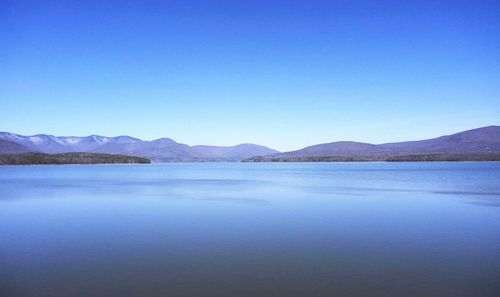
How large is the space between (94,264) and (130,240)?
110 inches

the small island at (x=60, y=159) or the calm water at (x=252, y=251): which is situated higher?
the small island at (x=60, y=159)

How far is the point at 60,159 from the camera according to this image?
12262 cm

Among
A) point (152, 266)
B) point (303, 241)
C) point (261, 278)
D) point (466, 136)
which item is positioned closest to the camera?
point (261, 278)

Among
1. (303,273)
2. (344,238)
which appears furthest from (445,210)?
(303,273)

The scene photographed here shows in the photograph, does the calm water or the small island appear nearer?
the calm water

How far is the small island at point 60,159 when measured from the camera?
114688 millimetres

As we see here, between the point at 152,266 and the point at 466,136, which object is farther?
the point at 466,136

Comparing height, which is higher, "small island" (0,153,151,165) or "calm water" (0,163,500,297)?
"small island" (0,153,151,165)

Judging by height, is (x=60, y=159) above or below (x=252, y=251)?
above

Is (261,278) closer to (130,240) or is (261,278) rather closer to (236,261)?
(236,261)

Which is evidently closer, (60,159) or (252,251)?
(252,251)

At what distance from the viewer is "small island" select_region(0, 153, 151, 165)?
11469 cm

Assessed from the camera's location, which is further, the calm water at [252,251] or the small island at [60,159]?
the small island at [60,159]

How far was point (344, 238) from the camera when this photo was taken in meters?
11.9
